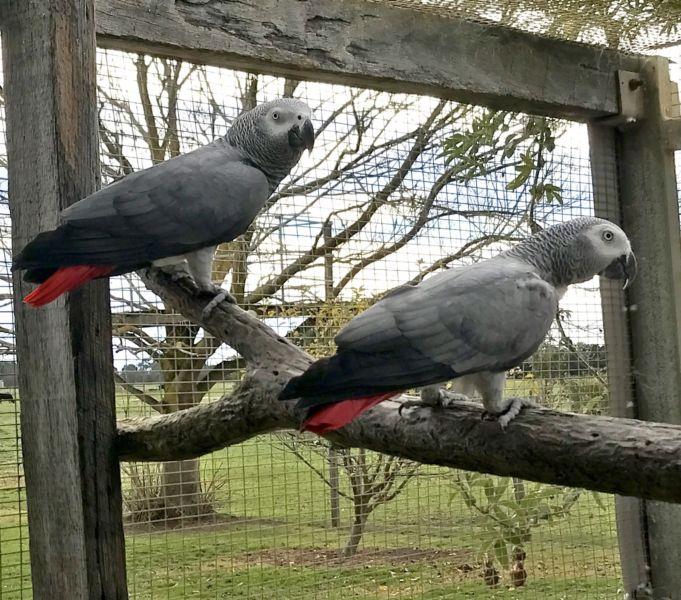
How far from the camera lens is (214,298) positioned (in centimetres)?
129

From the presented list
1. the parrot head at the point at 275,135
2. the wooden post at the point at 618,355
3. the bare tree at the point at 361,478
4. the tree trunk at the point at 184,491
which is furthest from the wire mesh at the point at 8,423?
the wooden post at the point at 618,355

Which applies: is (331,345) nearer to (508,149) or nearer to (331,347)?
(331,347)

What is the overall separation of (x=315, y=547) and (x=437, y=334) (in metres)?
1.10

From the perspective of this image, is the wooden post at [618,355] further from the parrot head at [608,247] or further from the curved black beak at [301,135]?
the curved black beak at [301,135]

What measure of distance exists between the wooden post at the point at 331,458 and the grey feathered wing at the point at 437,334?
2.60 ft

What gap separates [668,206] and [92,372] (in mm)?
1377

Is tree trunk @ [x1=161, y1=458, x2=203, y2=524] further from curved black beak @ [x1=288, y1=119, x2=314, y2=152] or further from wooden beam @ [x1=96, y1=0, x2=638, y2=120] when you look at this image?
wooden beam @ [x1=96, y1=0, x2=638, y2=120]

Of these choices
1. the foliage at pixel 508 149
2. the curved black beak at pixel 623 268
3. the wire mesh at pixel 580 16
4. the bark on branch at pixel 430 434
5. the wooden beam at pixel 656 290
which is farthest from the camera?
the foliage at pixel 508 149

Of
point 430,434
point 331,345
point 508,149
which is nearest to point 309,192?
point 331,345

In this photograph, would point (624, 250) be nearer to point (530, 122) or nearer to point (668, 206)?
point (668, 206)

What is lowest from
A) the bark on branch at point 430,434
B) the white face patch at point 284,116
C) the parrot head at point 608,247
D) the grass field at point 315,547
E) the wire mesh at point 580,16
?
the grass field at point 315,547

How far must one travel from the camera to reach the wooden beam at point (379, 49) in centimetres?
130

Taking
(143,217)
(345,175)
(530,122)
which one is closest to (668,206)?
(530,122)

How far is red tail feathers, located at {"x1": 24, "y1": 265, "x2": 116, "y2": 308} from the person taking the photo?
99cm
